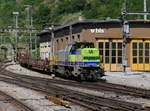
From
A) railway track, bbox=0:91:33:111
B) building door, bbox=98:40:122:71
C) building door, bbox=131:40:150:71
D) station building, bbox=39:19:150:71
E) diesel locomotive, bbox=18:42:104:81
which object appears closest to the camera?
railway track, bbox=0:91:33:111

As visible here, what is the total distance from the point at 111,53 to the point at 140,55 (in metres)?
3.32

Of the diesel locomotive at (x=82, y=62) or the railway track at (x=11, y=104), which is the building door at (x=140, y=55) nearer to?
the diesel locomotive at (x=82, y=62)

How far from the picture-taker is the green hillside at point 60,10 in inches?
5418

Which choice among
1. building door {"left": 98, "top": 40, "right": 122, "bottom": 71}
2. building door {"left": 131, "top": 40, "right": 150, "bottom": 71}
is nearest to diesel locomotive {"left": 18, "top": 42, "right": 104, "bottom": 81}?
building door {"left": 98, "top": 40, "right": 122, "bottom": 71}

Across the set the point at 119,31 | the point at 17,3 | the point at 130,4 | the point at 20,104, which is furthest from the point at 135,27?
the point at 17,3

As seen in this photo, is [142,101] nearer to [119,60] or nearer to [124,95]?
[124,95]

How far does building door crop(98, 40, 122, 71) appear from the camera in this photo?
4291 centimetres

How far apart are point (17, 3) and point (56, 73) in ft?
492

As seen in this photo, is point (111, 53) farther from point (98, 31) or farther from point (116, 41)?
point (98, 31)

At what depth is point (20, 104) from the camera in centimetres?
1434

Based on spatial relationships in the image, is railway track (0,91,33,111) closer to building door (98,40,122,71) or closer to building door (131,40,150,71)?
building door (98,40,122,71)

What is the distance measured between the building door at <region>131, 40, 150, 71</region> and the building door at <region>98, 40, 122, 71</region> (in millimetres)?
1583

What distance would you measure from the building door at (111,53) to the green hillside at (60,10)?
287 ft

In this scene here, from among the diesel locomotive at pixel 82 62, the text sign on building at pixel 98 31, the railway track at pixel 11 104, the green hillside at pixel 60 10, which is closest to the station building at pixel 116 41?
the text sign on building at pixel 98 31
